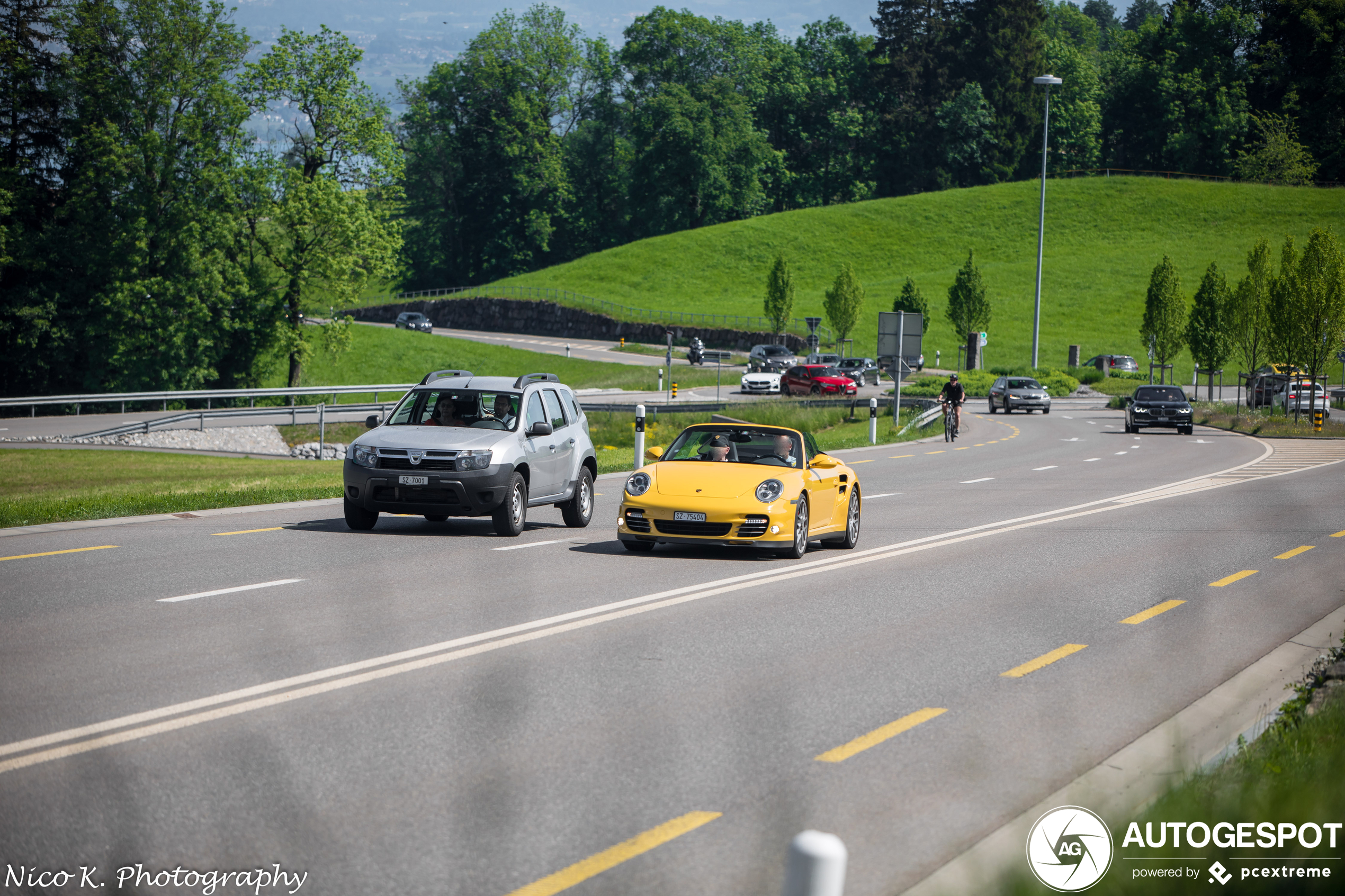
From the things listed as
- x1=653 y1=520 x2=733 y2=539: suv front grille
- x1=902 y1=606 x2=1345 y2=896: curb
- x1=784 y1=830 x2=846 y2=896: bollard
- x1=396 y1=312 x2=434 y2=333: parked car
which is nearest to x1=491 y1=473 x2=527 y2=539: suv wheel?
→ x1=653 y1=520 x2=733 y2=539: suv front grille

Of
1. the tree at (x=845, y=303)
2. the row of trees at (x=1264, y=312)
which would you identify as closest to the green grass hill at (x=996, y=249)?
the tree at (x=845, y=303)

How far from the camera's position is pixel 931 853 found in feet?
16.6

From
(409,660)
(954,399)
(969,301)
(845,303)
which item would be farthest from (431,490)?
(845,303)

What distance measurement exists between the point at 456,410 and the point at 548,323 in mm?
90903

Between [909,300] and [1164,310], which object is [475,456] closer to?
[1164,310]

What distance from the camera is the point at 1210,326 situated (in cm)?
6612

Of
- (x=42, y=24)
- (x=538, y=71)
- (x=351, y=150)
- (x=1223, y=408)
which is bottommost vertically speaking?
(x=1223, y=408)

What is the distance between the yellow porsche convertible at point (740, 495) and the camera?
44.1 feet

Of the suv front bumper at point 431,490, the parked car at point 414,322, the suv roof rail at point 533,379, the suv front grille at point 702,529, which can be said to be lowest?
the suv front grille at point 702,529

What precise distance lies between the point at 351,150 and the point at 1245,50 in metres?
110

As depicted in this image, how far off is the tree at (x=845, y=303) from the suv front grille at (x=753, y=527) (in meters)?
71.9

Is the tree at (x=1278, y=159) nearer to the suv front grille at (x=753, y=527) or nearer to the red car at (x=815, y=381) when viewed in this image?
the red car at (x=815, y=381)

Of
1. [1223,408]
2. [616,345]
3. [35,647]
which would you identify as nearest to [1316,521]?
[35,647]

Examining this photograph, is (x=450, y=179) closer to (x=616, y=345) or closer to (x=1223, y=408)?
(x=616, y=345)
